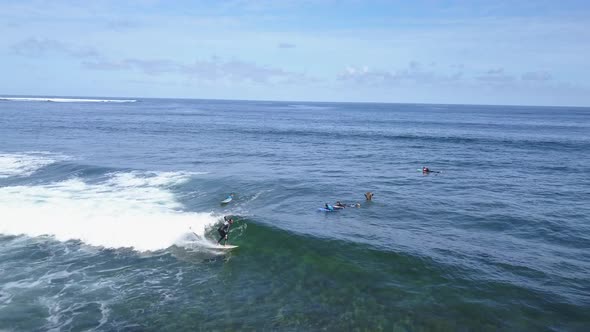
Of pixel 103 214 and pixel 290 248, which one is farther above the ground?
pixel 103 214

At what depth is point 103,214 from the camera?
3281 centimetres

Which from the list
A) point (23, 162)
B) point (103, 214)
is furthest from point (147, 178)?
point (23, 162)

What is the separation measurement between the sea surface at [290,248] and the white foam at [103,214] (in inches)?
7.2

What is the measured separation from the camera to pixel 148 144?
73.9 metres

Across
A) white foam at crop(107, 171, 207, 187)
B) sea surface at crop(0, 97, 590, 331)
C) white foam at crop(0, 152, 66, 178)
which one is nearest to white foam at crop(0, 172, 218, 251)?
sea surface at crop(0, 97, 590, 331)

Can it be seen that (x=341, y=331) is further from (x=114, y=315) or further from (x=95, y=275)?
(x=95, y=275)

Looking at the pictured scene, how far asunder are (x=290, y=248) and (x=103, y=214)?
54.3ft

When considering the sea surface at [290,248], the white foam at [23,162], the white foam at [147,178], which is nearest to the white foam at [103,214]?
the sea surface at [290,248]

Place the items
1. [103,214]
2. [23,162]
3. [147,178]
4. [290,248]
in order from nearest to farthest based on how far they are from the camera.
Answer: [290,248]
[103,214]
[147,178]
[23,162]

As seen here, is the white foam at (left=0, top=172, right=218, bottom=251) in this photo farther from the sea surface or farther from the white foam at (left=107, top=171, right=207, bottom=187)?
the white foam at (left=107, top=171, right=207, bottom=187)

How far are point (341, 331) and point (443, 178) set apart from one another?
3563cm

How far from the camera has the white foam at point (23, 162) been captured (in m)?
47.4

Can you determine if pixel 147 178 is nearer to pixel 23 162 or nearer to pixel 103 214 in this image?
pixel 103 214

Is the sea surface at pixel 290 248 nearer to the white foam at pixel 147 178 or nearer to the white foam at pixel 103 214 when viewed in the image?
the white foam at pixel 103 214
